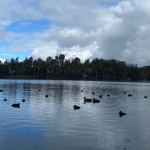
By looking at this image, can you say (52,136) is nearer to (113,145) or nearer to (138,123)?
(113,145)

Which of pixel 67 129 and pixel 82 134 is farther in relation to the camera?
pixel 67 129

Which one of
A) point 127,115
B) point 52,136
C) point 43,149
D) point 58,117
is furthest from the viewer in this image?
point 127,115

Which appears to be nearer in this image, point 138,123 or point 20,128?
point 20,128

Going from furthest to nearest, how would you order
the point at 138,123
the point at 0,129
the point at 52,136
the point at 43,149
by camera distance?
the point at 138,123
the point at 0,129
the point at 52,136
the point at 43,149

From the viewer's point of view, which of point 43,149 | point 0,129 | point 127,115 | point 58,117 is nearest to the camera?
point 43,149

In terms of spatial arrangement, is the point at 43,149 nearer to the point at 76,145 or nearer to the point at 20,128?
the point at 76,145

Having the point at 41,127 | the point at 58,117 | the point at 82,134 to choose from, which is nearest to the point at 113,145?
the point at 82,134

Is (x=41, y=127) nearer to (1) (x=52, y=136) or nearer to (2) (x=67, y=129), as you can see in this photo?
(2) (x=67, y=129)

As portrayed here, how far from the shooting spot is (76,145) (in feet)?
89.4

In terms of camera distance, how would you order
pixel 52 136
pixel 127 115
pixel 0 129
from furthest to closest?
pixel 127 115 → pixel 0 129 → pixel 52 136

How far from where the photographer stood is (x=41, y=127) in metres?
34.8

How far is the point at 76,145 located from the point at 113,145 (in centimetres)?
259

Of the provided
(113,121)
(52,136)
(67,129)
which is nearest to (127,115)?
(113,121)

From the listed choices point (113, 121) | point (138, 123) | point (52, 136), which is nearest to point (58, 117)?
point (113, 121)
